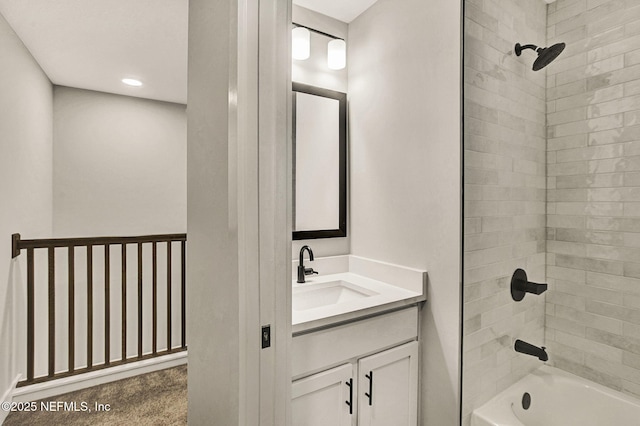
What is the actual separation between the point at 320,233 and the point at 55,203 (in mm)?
2875

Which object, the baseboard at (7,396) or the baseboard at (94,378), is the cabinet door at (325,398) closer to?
the baseboard at (94,378)

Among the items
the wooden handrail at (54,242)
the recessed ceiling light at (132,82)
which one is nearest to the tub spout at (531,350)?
the wooden handrail at (54,242)

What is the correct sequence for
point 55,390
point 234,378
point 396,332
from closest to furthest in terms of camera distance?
point 234,378, point 396,332, point 55,390

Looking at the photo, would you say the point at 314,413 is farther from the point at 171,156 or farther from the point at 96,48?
the point at 171,156

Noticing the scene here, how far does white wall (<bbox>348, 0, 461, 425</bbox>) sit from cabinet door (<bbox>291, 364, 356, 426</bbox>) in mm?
415

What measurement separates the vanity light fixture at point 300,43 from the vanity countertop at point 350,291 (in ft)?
3.85

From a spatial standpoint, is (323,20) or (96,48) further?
(96,48)

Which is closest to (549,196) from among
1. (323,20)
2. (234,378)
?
(234,378)

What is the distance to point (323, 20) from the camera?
193 centimetres

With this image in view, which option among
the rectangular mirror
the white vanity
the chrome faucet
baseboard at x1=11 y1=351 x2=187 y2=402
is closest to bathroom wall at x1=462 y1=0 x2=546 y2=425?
the white vanity

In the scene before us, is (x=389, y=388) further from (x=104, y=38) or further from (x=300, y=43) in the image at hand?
(x=104, y=38)

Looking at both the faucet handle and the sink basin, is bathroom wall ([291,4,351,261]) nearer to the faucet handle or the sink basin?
Result: the faucet handle

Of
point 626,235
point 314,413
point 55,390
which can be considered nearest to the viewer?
point 626,235

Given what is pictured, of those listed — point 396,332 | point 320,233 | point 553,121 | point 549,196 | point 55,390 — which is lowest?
point 55,390
